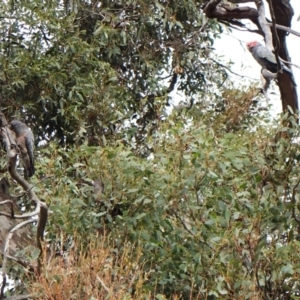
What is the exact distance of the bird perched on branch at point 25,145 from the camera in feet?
17.4

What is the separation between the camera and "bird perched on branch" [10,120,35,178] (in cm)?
530

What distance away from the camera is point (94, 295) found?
3.51 m

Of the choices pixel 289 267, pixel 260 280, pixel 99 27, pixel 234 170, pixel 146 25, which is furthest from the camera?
pixel 146 25

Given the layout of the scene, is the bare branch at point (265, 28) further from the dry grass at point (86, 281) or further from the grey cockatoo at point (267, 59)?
the dry grass at point (86, 281)

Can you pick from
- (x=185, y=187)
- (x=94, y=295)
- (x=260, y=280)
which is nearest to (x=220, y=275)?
(x=260, y=280)

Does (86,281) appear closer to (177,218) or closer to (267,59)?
(177,218)

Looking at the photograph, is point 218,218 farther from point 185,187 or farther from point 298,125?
point 298,125

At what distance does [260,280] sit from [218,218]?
370 mm

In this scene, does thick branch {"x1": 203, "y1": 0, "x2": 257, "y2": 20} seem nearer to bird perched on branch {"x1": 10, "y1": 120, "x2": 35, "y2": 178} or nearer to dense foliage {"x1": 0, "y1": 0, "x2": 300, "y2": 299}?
dense foliage {"x1": 0, "y1": 0, "x2": 300, "y2": 299}

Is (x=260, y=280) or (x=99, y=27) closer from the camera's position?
(x=260, y=280)

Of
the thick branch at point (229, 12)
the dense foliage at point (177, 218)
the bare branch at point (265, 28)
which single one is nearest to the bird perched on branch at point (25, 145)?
the dense foliage at point (177, 218)

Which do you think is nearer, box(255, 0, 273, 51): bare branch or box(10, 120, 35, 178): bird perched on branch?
box(255, 0, 273, 51): bare branch

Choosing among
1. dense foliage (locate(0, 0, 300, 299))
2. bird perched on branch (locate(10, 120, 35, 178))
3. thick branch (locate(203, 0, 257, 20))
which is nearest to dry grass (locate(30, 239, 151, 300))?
dense foliage (locate(0, 0, 300, 299))

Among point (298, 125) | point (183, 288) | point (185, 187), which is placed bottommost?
point (183, 288)
